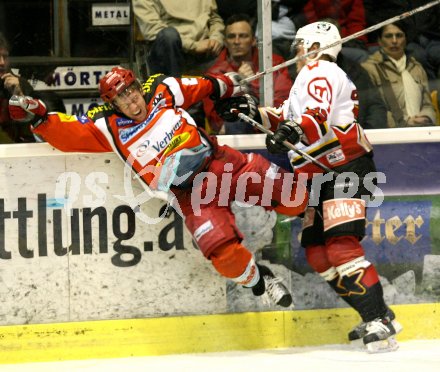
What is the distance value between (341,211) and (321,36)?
809mm

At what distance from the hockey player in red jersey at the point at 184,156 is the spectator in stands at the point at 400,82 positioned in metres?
0.70

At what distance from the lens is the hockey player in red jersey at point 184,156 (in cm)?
470

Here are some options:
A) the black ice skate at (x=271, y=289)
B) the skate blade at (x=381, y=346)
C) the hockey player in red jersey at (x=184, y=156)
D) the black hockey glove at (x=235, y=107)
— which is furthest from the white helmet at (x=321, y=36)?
the skate blade at (x=381, y=346)

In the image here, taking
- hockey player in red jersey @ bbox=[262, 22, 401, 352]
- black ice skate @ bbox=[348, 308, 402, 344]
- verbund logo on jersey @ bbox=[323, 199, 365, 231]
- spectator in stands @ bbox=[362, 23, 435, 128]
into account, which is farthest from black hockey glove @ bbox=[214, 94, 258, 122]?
black ice skate @ bbox=[348, 308, 402, 344]

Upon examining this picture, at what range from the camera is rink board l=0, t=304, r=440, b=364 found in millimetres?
4883

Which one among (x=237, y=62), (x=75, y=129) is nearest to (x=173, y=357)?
(x=75, y=129)

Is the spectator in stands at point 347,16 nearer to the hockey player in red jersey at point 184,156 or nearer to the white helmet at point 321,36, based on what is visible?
the white helmet at point 321,36

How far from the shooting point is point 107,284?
4.94m

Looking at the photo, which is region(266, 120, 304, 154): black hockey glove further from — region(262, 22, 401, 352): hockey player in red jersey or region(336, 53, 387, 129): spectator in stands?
region(336, 53, 387, 129): spectator in stands

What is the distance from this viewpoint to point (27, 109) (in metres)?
4.61

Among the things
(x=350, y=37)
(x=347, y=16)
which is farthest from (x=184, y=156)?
(x=347, y=16)

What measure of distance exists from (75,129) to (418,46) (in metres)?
1.85

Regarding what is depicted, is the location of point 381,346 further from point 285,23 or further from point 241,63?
point 285,23

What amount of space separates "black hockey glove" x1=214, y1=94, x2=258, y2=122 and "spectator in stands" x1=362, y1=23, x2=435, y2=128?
70 centimetres
